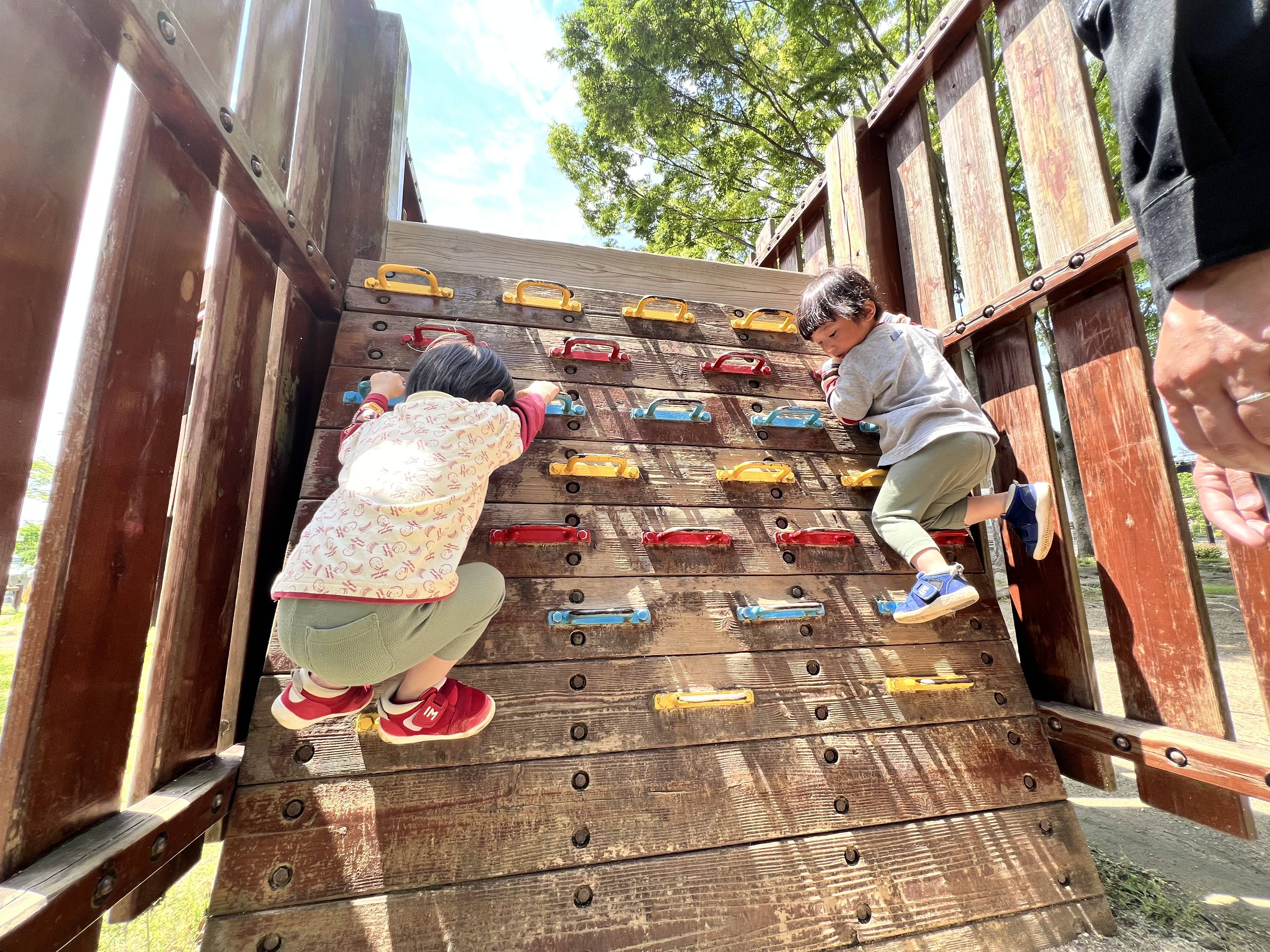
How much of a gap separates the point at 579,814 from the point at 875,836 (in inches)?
31.5

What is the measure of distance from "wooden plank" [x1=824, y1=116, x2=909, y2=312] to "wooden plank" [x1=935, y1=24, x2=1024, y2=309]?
38 centimetres

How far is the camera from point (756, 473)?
2.12 m

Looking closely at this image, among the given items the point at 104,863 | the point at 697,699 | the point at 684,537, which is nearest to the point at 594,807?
the point at 697,699

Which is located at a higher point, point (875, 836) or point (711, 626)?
point (711, 626)

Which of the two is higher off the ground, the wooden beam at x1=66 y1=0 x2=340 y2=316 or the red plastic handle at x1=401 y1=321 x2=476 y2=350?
the wooden beam at x1=66 y1=0 x2=340 y2=316

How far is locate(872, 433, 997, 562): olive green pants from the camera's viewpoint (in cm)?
204

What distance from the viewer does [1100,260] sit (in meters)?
1.91

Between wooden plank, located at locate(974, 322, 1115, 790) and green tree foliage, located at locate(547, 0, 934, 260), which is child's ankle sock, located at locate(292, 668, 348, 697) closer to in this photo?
wooden plank, located at locate(974, 322, 1115, 790)

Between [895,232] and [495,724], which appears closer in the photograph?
[495,724]

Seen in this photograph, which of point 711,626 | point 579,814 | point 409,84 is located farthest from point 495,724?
point 409,84

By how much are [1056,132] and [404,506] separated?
2.58 meters

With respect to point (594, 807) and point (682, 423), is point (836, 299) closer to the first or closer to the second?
point (682, 423)

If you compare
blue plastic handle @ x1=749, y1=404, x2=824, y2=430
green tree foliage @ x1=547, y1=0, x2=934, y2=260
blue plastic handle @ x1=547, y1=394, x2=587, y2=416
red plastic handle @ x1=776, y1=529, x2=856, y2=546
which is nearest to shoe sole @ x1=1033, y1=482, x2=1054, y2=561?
red plastic handle @ x1=776, y1=529, x2=856, y2=546

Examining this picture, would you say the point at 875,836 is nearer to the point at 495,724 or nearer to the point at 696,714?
the point at 696,714
